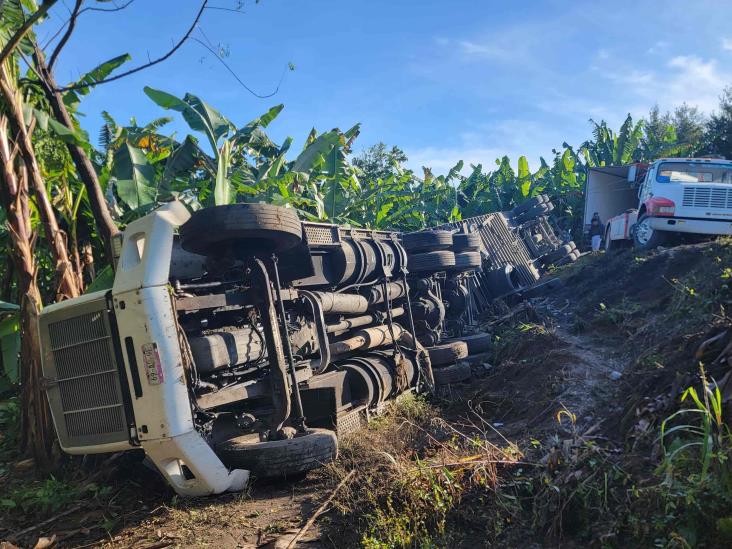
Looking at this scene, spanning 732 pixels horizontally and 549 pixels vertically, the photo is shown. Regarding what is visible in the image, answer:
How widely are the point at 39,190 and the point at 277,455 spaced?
3.62m

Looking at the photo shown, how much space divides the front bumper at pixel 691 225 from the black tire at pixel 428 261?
228 inches

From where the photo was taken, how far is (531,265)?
14.3 m

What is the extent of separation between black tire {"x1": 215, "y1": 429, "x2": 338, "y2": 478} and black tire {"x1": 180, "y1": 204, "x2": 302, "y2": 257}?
150 centimetres

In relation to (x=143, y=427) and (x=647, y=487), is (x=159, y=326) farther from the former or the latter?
(x=647, y=487)

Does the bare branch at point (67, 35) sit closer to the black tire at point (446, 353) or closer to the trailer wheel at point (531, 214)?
the black tire at point (446, 353)

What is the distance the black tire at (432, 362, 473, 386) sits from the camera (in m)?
7.93

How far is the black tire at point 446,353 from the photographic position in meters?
8.09

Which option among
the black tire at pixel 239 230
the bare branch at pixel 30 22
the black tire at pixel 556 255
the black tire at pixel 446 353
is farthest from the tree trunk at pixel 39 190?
the black tire at pixel 556 255

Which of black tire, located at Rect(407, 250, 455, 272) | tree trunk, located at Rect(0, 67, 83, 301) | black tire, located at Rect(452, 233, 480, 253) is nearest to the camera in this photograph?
tree trunk, located at Rect(0, 67, 83, 301)

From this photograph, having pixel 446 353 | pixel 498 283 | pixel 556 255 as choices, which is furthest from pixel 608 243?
pixel 446 353

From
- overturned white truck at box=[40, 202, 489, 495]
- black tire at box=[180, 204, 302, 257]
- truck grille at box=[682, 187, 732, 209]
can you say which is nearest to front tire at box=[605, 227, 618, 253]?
truck grille at box=[682, 187, 732, 209]

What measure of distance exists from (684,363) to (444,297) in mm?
5456

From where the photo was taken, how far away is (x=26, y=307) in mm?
5582

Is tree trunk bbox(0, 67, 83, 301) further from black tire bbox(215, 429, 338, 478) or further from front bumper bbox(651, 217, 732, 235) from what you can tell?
front bumper bbox(651, 217, 732, 235)
